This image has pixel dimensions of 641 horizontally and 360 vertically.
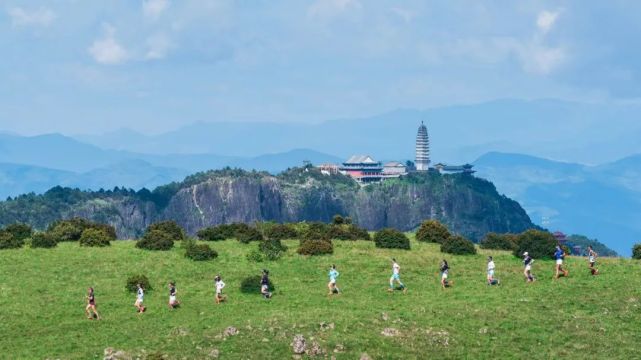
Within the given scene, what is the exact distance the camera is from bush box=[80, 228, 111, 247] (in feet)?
235

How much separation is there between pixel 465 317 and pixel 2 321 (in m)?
24.5

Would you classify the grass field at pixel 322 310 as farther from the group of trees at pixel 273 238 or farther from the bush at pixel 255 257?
the group of trees at pixel 273 238

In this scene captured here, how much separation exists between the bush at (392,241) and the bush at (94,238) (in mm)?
21333

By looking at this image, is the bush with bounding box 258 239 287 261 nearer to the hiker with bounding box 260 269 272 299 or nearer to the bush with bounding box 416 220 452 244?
the hiker with bounding box 260 269 272 299

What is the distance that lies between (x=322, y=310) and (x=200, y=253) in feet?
59.5

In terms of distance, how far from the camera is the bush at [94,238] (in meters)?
71.6

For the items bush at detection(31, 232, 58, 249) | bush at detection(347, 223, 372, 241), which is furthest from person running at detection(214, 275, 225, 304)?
bush at detection(347, 223, 372, 241)

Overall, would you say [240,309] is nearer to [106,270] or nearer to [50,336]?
[50,336]

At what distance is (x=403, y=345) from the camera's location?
144 feet

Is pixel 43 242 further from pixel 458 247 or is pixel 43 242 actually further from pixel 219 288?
pixel 458 247

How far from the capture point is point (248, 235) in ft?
243

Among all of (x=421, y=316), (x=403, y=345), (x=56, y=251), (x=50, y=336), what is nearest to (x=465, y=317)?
(x=421, y=316)

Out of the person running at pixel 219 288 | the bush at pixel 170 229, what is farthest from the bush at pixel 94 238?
the person running at pixel 219 288

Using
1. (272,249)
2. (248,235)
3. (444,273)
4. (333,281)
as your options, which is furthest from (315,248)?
(444,273)
